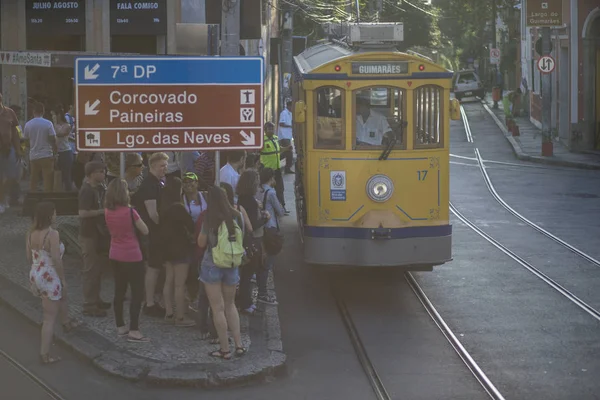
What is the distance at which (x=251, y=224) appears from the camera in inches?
514

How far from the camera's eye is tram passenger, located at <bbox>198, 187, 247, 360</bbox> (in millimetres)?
10938

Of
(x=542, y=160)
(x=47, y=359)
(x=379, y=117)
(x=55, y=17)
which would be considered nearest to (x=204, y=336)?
(x=47, y=359)

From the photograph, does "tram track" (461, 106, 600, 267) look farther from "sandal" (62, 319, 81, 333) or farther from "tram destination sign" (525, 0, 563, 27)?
"sandal" (62, 319, 81, 333)

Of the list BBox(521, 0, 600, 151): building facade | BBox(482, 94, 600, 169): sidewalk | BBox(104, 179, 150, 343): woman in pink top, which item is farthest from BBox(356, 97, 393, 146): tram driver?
BBox(521, 0, 600, 151): building facade

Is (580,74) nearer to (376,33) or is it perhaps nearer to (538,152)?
(538,152)

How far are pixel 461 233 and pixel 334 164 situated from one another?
6.11 metres

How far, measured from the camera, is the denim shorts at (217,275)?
11.0 meters

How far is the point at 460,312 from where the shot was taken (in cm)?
1354

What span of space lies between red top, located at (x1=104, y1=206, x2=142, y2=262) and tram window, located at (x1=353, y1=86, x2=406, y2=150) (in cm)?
366

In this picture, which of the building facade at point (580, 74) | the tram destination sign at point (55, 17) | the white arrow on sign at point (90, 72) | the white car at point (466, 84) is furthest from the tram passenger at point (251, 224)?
the white car at point (466, 84)

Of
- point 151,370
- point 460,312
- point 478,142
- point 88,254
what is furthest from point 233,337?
point 478,142

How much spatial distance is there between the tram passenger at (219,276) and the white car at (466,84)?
161 feet

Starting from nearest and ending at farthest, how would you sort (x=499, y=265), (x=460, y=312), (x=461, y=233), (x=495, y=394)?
(x=495, y=394) < (x=460, y=312) < (x=499, y=265) < (x=461, y=233)

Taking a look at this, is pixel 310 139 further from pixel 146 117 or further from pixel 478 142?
pixel 478 142
